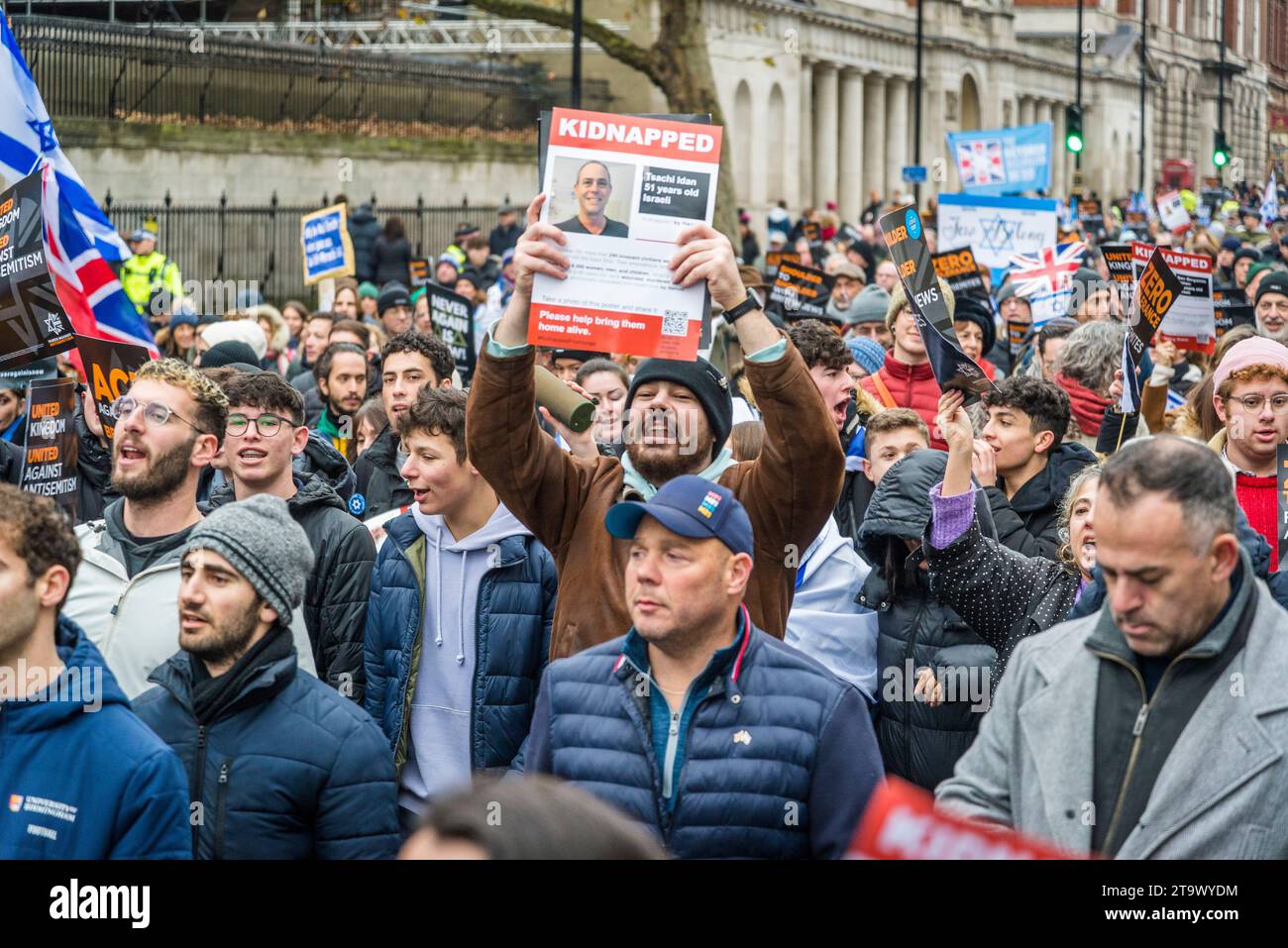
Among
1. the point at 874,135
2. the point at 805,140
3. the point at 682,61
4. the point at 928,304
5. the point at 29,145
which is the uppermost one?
the point at 874,135

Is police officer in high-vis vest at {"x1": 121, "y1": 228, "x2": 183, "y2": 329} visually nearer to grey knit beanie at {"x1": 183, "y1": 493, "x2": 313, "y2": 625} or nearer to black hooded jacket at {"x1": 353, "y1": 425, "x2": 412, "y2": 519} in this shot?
black hooded jacket at {"x1": 353, "y1": 425, "x2": 412, "y2": 519}

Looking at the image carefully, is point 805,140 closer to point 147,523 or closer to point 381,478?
point 381,478

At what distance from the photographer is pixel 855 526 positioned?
24.6 ft

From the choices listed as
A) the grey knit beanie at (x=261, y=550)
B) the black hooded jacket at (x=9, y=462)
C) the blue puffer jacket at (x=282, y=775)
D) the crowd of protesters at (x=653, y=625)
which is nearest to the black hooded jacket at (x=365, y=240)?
the black hooded jacket at (x=9, y=462)

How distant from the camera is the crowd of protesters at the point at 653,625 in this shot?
3.50m

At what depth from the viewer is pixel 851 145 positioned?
55.7 meters

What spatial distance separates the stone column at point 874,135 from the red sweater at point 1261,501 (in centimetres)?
5168

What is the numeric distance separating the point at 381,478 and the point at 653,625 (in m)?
4.10

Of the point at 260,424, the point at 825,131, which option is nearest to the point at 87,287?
the point at 260,424

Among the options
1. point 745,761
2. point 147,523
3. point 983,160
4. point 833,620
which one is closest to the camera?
point 745,761

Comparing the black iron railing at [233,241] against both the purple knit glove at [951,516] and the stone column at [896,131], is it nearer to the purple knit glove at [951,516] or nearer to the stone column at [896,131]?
the purple knit glove at [951,516]

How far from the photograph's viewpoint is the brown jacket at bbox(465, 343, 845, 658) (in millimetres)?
4922

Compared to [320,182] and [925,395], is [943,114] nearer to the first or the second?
[320,182]
